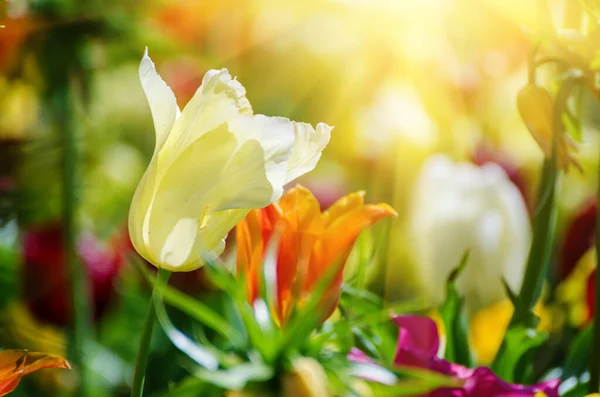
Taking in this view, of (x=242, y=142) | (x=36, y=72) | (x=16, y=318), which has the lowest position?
(x=16, y=318)

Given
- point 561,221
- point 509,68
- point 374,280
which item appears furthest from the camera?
point 509,68

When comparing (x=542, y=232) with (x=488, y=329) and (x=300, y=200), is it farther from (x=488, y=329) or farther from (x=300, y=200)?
(x=488, y=329)

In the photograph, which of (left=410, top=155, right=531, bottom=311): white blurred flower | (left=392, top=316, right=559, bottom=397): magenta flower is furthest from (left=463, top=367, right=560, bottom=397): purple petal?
(left=410, top=155, right=531, bottom=311): white blurred flower

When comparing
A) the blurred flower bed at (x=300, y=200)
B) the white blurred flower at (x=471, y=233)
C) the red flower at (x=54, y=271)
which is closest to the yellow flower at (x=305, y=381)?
the blurred flower bed at (x=300, y=200)

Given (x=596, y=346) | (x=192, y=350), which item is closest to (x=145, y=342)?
(x=192, y=350)

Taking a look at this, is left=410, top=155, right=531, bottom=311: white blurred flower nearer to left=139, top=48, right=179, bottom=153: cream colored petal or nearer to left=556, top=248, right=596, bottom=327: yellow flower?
left=556, top=248, right=596, bottom=327: yellow flower

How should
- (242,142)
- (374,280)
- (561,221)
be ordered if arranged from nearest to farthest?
1. (242,142)
2. (374,280)
3. (561,221)

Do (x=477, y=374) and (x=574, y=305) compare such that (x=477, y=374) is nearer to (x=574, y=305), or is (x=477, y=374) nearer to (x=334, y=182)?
(x=574, y=305)

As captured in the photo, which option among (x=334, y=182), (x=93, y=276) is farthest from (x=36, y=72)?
(x=334, y=182)

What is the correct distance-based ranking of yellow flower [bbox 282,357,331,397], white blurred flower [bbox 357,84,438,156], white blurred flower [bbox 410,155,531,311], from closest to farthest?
yellow flower [bbox 282,357,331,397]
white blurred flower [bbox 410,155,531,311]
white blurred flower [bbox 357,84,438,156]
